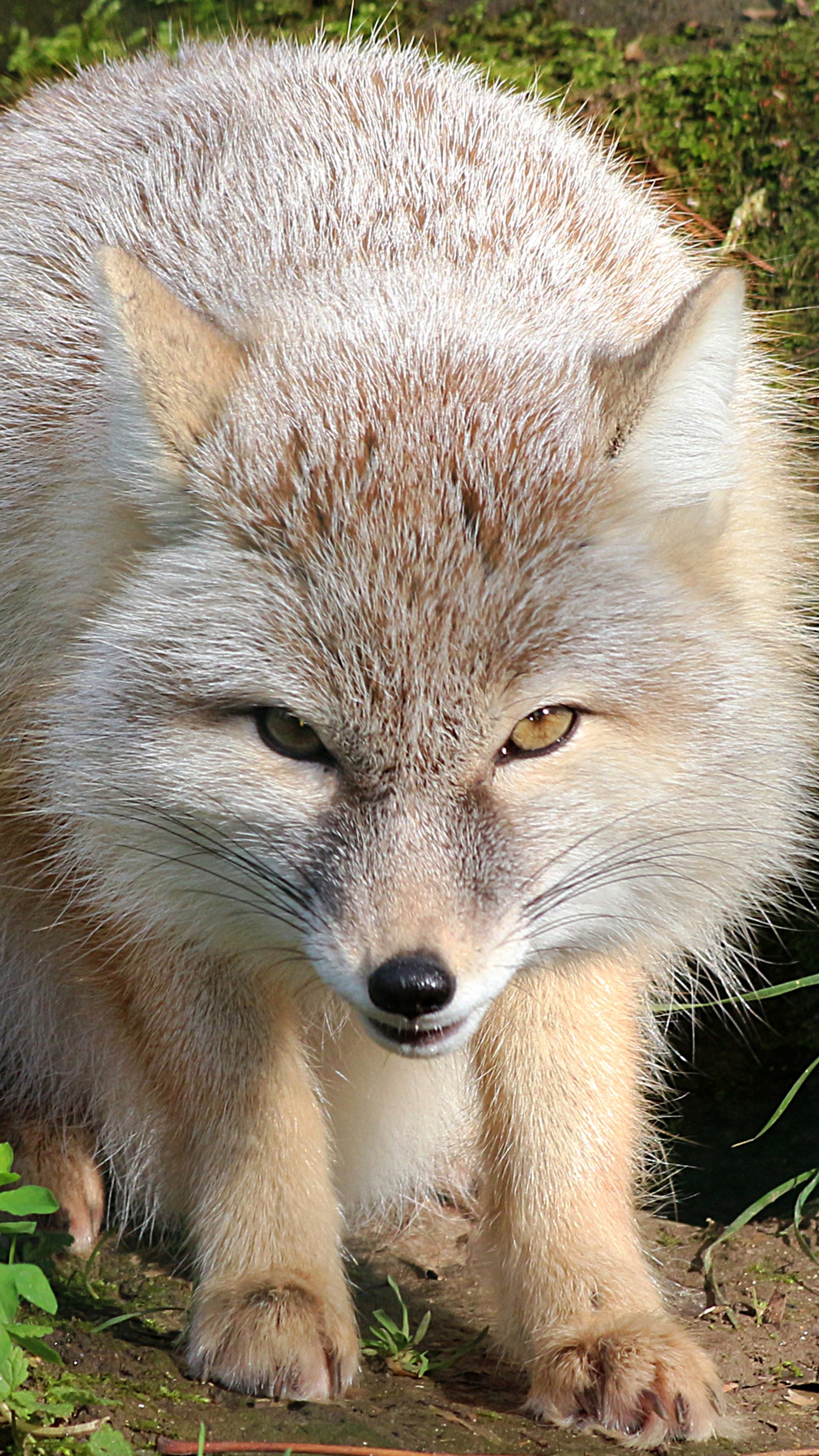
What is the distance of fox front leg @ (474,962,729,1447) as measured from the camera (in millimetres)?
3393

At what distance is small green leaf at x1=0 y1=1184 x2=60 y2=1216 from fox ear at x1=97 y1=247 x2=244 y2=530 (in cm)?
132

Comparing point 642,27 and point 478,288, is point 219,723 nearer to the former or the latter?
point 478,288

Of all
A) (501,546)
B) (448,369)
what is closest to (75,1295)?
(501,546)

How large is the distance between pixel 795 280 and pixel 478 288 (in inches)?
116

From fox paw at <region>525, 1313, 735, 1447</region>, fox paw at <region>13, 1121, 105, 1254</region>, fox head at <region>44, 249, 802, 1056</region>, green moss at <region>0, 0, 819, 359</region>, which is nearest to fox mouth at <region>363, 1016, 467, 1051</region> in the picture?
fox head at <region>44, 249, 802, 1056</region>

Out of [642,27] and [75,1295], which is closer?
[75,1295]

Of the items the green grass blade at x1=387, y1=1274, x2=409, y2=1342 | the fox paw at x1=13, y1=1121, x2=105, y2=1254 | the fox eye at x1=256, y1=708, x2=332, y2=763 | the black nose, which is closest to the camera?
the black nose

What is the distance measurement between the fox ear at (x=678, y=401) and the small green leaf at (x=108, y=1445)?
196 cm

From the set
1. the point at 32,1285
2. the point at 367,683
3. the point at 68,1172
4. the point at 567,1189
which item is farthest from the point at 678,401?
the point at 68,1172

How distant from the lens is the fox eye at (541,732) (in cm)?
288

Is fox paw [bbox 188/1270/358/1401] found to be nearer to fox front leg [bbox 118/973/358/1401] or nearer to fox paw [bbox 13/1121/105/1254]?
fox front leg [bbox 118/973/358/1401]

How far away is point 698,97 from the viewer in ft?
20.6

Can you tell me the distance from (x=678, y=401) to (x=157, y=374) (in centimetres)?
101

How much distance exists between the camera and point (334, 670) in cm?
282
